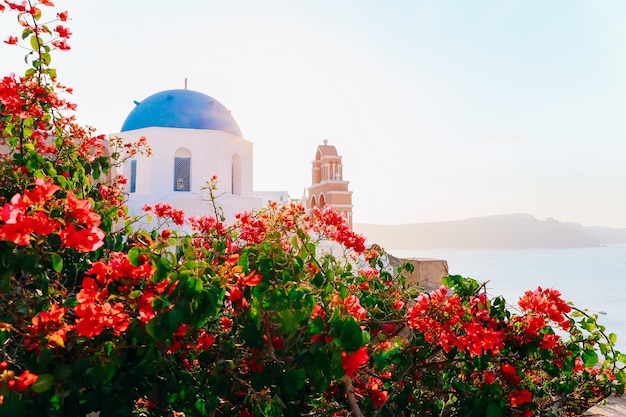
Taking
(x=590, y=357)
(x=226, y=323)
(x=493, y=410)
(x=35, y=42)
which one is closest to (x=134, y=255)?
(x=226, y=323)

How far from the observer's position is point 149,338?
125cm

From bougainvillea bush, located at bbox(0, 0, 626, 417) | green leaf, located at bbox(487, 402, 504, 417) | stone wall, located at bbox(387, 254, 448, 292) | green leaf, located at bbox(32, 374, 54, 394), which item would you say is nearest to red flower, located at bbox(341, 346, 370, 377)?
bougainvillea bush, located at bbox(0, 0, 626, 417)

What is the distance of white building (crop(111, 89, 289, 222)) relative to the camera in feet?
52.0

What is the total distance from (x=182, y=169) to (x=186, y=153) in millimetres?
630

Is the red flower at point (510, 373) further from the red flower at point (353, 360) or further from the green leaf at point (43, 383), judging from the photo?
the green leaf at point (43, 383)

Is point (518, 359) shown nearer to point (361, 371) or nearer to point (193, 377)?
point (361, 371)

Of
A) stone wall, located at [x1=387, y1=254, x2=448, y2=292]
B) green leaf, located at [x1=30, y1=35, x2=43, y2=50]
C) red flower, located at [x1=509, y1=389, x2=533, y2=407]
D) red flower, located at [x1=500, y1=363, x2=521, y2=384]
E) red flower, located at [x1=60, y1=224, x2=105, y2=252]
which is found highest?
green leaf, located at [x1=30, y1=35, x2=43, y2=50]

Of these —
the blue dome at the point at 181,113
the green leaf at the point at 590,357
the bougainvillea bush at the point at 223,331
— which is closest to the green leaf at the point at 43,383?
the bougainvillea bush at the point at 223,331

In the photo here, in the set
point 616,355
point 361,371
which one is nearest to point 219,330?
point 361,371

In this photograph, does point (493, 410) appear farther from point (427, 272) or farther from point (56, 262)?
point (427, 272)

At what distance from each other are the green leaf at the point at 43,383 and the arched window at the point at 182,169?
16154 mm

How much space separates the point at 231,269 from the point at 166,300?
212mm

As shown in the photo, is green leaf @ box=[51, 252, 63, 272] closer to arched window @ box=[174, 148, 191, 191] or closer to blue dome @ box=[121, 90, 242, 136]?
arched window @ box=[174, 148, 191, 191]

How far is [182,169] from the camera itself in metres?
16.8
